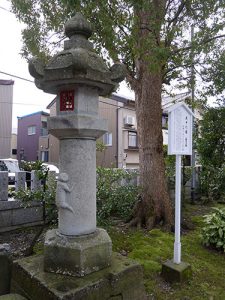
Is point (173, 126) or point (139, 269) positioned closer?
point (139, 269)

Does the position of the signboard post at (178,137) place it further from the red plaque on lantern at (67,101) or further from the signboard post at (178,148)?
the red plaque on lantern at (67,101)

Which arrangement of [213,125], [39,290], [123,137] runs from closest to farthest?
[39,290] < [213,125] < [123,137]

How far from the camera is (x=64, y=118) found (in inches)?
113

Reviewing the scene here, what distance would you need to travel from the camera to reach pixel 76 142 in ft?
9.73

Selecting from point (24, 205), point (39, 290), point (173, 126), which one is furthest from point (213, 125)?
point (39, 290)

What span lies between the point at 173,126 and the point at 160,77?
9.11 ft

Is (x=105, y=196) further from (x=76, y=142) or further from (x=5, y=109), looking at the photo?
(x=5, y=109)

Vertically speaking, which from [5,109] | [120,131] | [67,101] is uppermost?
[5,109]

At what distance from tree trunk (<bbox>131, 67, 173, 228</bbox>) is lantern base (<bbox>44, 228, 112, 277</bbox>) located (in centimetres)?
362

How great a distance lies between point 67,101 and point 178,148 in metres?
2.11

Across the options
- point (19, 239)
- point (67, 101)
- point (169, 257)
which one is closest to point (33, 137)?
point (19, 239)

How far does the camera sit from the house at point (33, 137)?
99.2 feet

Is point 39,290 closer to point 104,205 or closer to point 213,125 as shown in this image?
point 104,205

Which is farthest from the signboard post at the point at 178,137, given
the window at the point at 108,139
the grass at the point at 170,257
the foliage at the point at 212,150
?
the window at the point at 108,139
